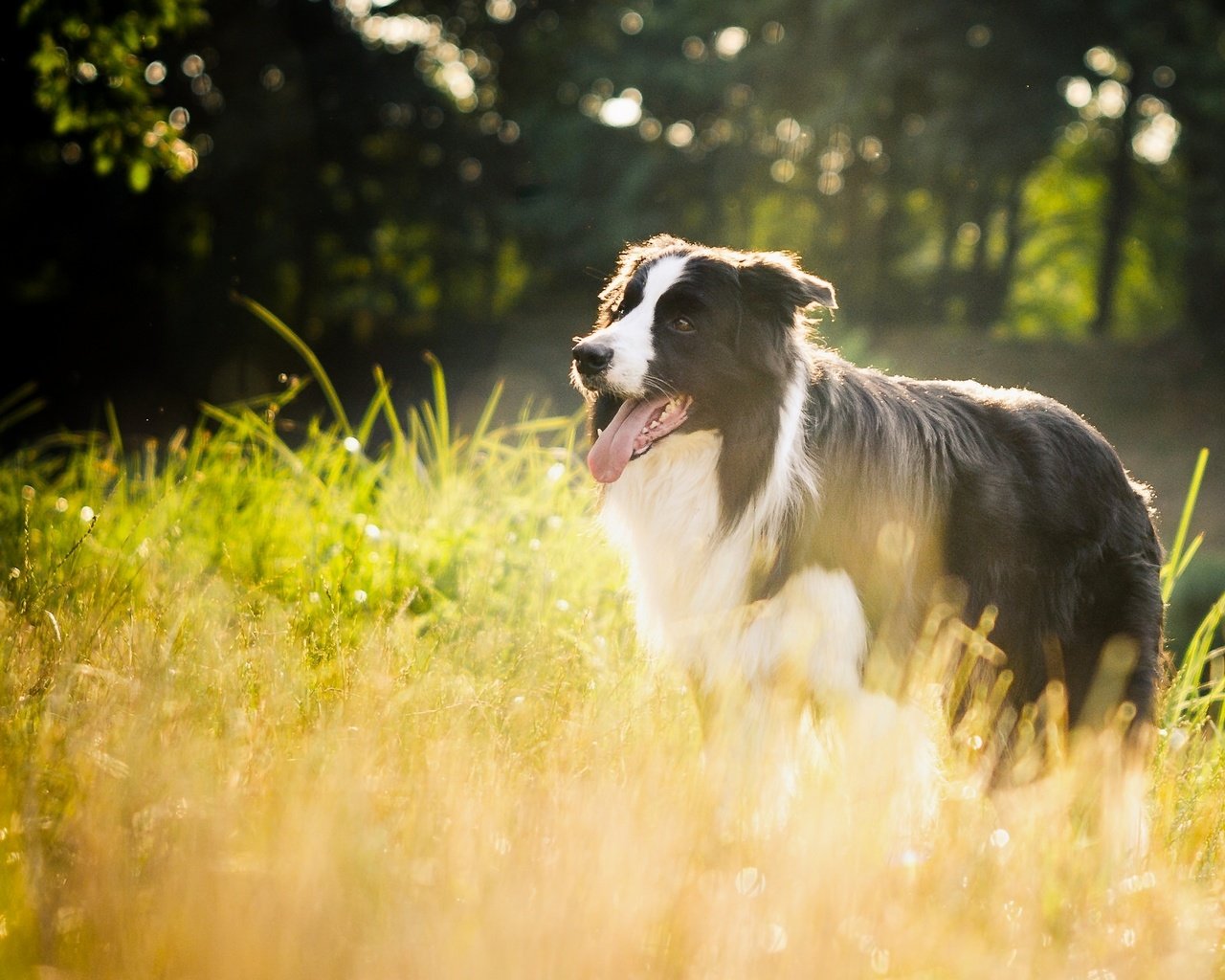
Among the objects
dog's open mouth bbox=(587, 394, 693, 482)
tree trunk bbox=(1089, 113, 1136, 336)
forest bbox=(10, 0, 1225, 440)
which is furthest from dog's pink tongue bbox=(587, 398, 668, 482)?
tree trunk bbox=(1089, 113, 1136, 336)

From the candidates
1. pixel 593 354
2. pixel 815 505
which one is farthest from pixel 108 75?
pixel 815 505

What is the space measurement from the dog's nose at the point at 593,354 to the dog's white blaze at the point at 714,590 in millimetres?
380

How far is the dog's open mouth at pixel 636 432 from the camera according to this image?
3.90 meters

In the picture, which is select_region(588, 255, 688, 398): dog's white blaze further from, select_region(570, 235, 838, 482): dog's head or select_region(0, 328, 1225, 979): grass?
select_region(0, 328, 1225, 979): grass

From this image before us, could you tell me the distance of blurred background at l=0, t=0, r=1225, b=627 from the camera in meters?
19.6

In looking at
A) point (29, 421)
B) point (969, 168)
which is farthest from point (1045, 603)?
point (29, 421)

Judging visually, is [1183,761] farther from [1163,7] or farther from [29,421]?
[29,421]

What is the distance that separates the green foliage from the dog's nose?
158 inches

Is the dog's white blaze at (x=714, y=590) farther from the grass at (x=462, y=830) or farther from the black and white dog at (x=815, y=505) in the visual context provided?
the grass at (x=462, y=830)

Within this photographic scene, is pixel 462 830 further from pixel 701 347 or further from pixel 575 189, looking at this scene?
pixel 575 189

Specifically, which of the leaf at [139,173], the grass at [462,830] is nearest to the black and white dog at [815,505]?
the grass at [462,830]

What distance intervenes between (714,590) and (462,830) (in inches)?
56.4

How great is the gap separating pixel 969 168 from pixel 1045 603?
18.3 m

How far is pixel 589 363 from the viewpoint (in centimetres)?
379
